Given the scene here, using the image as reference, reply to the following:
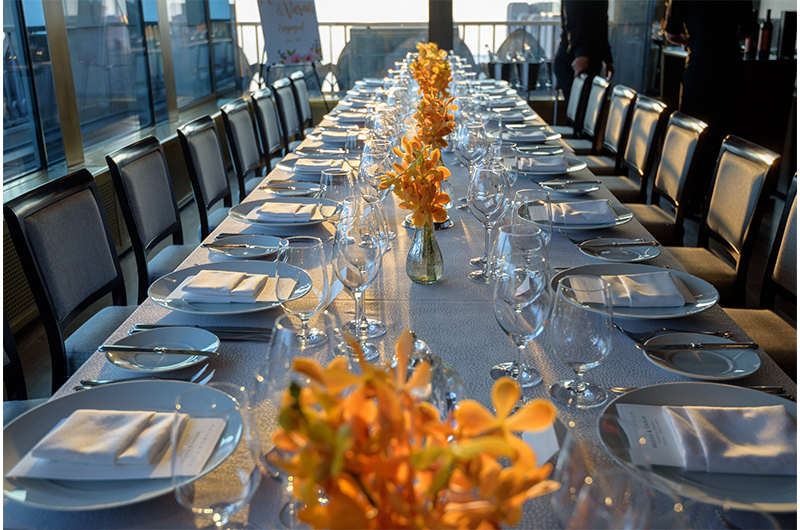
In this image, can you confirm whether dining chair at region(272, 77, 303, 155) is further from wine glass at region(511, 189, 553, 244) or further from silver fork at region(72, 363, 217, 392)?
silver fork at region(72, 363, 217, 392)

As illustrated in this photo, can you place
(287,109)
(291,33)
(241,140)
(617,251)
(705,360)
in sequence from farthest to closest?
(291,33) < (287,109) < (241,140) < (617,251) < (705,360)

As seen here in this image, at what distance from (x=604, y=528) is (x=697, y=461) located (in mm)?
371

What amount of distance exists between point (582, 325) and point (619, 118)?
3.10 meters

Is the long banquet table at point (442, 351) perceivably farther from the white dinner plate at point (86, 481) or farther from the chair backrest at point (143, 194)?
the chair backrest at point (143, 194)

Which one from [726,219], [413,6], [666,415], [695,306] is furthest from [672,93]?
[666,415]

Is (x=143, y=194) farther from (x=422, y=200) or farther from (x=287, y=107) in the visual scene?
(x=287, y=107)

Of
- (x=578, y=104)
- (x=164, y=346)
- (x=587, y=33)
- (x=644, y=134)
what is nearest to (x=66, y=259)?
(x=164, y=346)

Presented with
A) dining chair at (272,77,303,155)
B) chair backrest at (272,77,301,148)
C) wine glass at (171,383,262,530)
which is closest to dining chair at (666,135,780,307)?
wine glass at (171,383,262,530)

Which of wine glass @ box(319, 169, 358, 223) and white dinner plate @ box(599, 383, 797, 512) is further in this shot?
wine glass @ box(319, 169, 358, 223)

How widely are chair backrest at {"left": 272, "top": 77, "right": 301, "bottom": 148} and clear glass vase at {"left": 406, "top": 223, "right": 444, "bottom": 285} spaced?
10.2 ft

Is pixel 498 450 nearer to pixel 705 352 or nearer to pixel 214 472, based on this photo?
pixel 214 472

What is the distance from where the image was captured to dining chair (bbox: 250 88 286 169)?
149 inches

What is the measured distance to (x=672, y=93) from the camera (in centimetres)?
614

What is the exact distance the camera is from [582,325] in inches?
38.4
